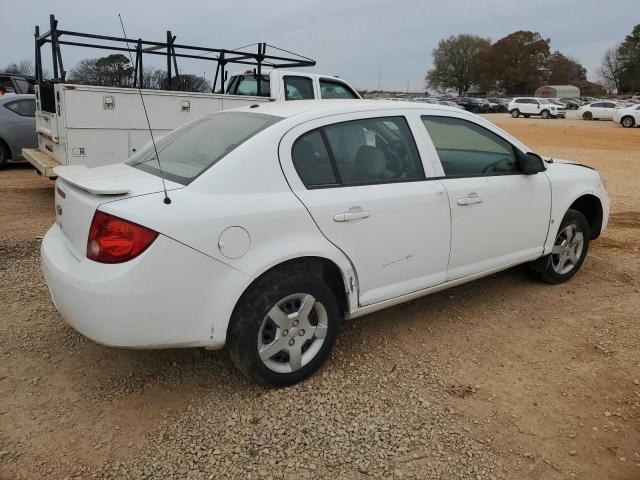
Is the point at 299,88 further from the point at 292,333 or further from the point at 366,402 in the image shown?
the point at 366,402

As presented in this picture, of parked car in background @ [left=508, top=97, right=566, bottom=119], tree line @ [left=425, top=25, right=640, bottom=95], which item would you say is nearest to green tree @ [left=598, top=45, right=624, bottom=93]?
tree line @ [left=425, top=25, right=640, bottom=95]

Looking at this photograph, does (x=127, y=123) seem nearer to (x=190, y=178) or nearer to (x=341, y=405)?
(x=190, y=178)

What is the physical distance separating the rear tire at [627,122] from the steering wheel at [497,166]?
106 ft

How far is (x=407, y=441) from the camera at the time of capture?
2.69 m

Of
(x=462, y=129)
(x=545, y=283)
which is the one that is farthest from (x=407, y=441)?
(x=545, y=283)

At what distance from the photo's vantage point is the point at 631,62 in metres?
89.3

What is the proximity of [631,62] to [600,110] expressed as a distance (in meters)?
64.1

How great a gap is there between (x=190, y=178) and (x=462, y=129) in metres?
2.07

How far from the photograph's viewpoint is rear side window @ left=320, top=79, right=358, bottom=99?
9.05 metres

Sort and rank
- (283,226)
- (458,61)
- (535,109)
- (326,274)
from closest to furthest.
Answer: (283,226) < (326,274) < (535,109) < (458,61)

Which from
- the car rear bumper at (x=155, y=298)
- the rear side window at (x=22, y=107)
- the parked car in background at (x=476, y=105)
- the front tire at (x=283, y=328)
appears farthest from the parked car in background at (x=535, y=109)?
the car rear bumper at (x=155, y=298)

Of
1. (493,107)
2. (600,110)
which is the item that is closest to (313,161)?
(600,110)

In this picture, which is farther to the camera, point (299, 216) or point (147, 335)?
point (299, 216)

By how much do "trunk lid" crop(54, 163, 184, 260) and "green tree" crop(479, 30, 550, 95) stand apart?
4031 inches
